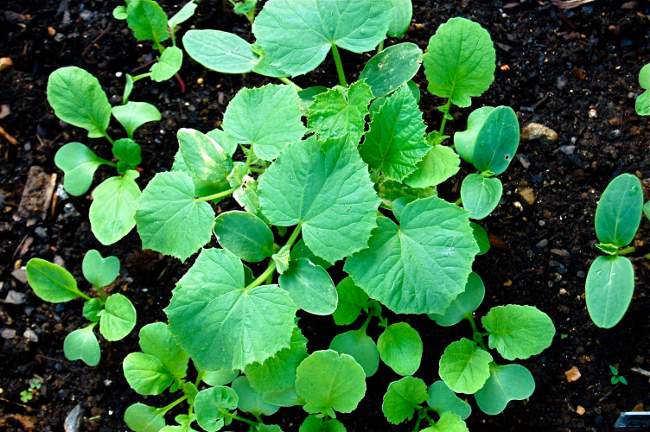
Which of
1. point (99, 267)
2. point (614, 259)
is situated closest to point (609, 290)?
point (614, 259)

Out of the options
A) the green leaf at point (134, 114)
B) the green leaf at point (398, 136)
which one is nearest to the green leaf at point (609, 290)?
the green leaf at point (398, 136)

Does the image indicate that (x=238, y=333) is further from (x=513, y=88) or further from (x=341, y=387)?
(x=513, y=88)

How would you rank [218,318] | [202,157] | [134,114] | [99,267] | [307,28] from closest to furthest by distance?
[218,318]
[202,157]
[307,28]
[99,267]
[134,114]

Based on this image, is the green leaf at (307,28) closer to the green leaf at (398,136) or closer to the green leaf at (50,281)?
the green leaf at (398,136)

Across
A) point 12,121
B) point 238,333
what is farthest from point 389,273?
point 12,121

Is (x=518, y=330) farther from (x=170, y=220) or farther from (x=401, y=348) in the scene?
(x=170, y=220)

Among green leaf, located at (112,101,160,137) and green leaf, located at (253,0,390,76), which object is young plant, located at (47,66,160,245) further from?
green leaf, located at (253,0,390,76)
